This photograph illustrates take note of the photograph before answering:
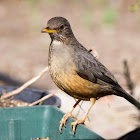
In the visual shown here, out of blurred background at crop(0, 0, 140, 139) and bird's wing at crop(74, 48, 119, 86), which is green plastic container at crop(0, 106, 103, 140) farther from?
blurred background at crop(0, 0, 140, 139)

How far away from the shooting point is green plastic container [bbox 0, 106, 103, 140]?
11.6 ft

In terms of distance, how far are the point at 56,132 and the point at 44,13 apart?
9.23 m

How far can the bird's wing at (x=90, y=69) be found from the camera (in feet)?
12.9

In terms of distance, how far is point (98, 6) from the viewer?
12.9m

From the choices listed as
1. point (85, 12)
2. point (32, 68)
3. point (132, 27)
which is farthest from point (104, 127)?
point (85, 12)

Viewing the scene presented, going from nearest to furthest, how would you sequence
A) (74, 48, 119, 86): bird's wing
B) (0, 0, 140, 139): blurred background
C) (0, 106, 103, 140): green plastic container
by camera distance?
(0, 106, 103, 140): green plastic container
(74, 48, 119, 86): bird's wing
(0, 0, 140, 139): blurred background

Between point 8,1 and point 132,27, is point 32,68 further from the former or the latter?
point 8,1

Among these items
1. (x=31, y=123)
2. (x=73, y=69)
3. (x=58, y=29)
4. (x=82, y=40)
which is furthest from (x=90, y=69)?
(x=82, y=40)

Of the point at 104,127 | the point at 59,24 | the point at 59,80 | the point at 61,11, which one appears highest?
the point at 61,11

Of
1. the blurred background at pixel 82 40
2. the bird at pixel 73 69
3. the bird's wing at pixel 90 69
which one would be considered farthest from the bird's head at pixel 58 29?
the blurred background at pixel 82 40

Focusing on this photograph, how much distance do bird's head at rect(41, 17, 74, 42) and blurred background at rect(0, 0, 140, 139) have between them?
3.02 m

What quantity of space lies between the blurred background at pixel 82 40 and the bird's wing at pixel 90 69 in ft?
8.93

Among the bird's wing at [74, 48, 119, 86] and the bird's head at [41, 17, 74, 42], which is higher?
the bird's head at [41, 17, 74, 42]

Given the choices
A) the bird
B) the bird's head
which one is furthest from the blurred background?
the bird's head
